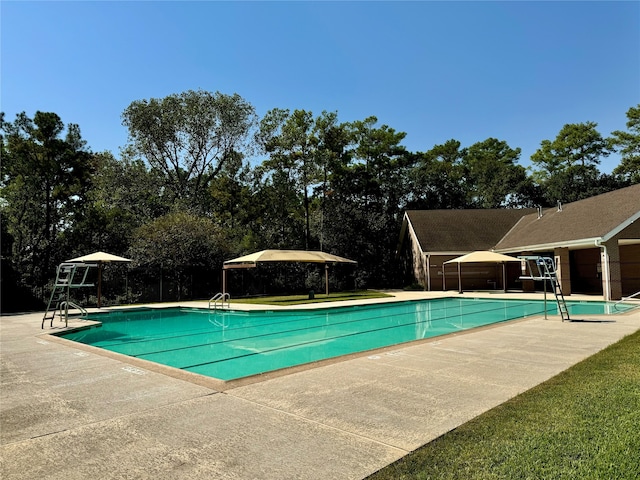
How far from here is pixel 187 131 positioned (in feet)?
104

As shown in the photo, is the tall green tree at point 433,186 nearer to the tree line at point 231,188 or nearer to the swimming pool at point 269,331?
the tree line at point 231,188

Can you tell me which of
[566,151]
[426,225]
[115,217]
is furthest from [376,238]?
[566,151]

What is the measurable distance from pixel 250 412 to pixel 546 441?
8.49 ft

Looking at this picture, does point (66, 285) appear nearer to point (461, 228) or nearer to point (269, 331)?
point (269, 331)

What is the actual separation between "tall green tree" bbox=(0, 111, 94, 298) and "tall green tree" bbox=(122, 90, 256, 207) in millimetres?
8153

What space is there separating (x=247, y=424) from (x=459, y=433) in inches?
72.2

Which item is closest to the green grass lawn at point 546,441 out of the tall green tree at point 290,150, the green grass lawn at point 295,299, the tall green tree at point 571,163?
the green grass lawn at point 295,299

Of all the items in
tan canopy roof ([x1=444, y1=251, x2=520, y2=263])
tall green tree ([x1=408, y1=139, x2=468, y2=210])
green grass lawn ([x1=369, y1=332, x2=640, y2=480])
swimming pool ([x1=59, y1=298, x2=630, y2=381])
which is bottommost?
swimming pool ([x1=59, y1=298, x2=630, y2=381])

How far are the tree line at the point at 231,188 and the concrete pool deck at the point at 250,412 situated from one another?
16.5 m

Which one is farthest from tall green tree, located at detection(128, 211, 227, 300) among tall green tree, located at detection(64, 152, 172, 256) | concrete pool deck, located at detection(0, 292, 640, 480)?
concrete pool deck, located at detection(0, 292, 640, 480)

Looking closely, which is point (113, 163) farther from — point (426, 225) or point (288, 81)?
point (426, 225)

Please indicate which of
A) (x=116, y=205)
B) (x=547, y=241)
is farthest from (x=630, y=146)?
(x=116, y=205)

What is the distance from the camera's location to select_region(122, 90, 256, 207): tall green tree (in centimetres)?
3084

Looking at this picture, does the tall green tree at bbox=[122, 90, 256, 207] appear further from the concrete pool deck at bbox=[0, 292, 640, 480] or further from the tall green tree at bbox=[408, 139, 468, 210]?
the concrete pool deck at bbox=[0, 292, 640, 480]
